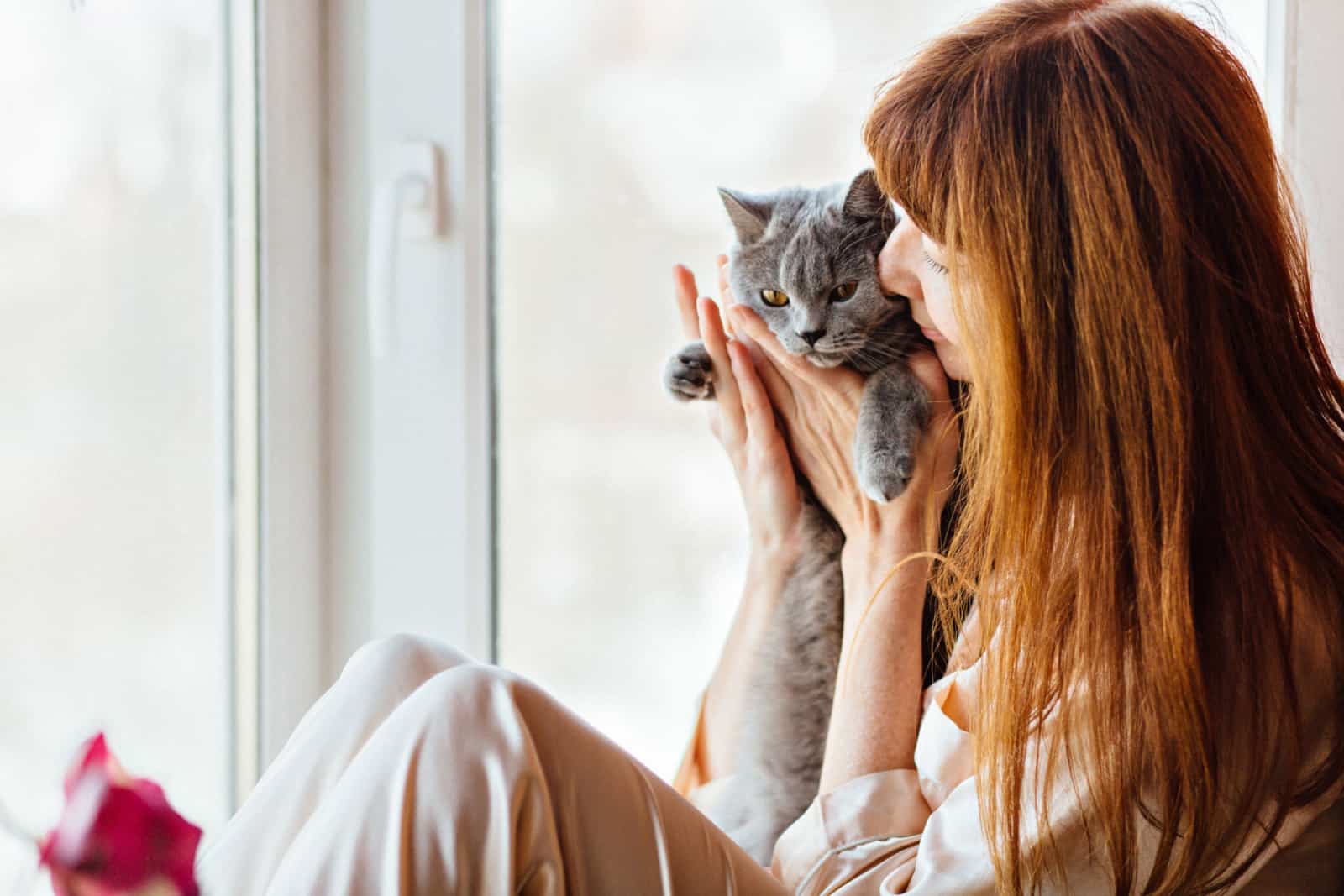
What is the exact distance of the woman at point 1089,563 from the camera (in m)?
0.80

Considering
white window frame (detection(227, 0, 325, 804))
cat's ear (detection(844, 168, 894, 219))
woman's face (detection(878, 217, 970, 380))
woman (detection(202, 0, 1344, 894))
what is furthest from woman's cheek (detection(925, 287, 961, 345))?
white window frame (detection(227, 0, 325, 804))

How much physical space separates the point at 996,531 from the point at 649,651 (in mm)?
814

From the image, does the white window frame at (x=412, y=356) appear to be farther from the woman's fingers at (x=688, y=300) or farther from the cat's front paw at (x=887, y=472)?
the cat's front paw at (x=887, y=472)

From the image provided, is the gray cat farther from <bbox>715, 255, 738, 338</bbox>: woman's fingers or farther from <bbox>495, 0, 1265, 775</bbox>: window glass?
<bbox>495, 0, 1265, 775</bbox>: window glass

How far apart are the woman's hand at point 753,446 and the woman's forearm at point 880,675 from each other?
0.46ft

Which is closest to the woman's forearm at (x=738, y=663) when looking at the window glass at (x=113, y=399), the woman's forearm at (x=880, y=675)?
the woman's forearm at (x=880, y=675)

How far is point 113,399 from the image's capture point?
1349mm

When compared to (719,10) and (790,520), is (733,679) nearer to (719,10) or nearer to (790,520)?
(790,520)

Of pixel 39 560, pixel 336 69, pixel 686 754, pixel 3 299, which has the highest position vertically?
pixel 336 69

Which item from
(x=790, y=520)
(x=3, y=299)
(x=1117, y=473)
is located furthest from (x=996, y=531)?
(x=3, y=299)

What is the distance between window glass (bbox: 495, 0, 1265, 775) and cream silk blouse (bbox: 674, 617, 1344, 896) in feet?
1.74

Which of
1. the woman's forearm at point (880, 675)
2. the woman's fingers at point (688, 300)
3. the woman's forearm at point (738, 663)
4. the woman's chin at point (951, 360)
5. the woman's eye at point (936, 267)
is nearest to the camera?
the woman's eye at point (936, 267)

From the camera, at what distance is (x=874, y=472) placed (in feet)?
4.07

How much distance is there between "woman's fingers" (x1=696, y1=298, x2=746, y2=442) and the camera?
4.57ft
